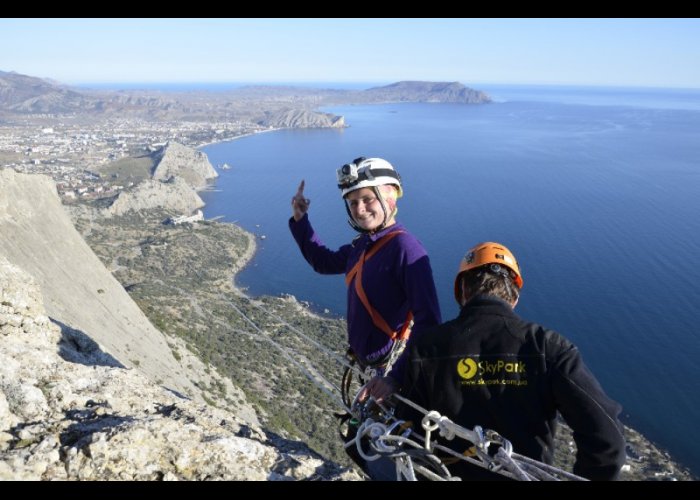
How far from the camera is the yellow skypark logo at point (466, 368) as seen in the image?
2.28 m

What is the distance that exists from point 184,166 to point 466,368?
9632 centimetres

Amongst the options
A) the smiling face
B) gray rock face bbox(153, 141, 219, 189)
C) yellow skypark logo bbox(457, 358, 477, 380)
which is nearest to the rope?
yellow skypark logo bbox(457, 358, 477, 380)

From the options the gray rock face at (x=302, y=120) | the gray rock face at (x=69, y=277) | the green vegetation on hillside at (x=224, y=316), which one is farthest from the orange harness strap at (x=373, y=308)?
the gray rock face at (x=302, y=120)

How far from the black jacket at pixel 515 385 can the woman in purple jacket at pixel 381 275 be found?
0.54 meters

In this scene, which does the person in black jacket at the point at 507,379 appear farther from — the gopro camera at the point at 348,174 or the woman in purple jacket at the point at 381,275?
the gopro camera at the point at 348,174

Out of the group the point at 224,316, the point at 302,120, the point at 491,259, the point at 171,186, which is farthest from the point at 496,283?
the point at 302,120

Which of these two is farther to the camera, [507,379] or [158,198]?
[158,198]

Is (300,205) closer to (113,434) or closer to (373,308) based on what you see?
(373,308)

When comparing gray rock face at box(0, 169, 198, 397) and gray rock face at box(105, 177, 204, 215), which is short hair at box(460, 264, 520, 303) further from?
gray rock face at box(105, 177, 204, 215)

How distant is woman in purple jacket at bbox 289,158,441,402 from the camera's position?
300 cm

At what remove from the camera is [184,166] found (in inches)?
3620

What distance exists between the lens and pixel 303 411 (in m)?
20.6
